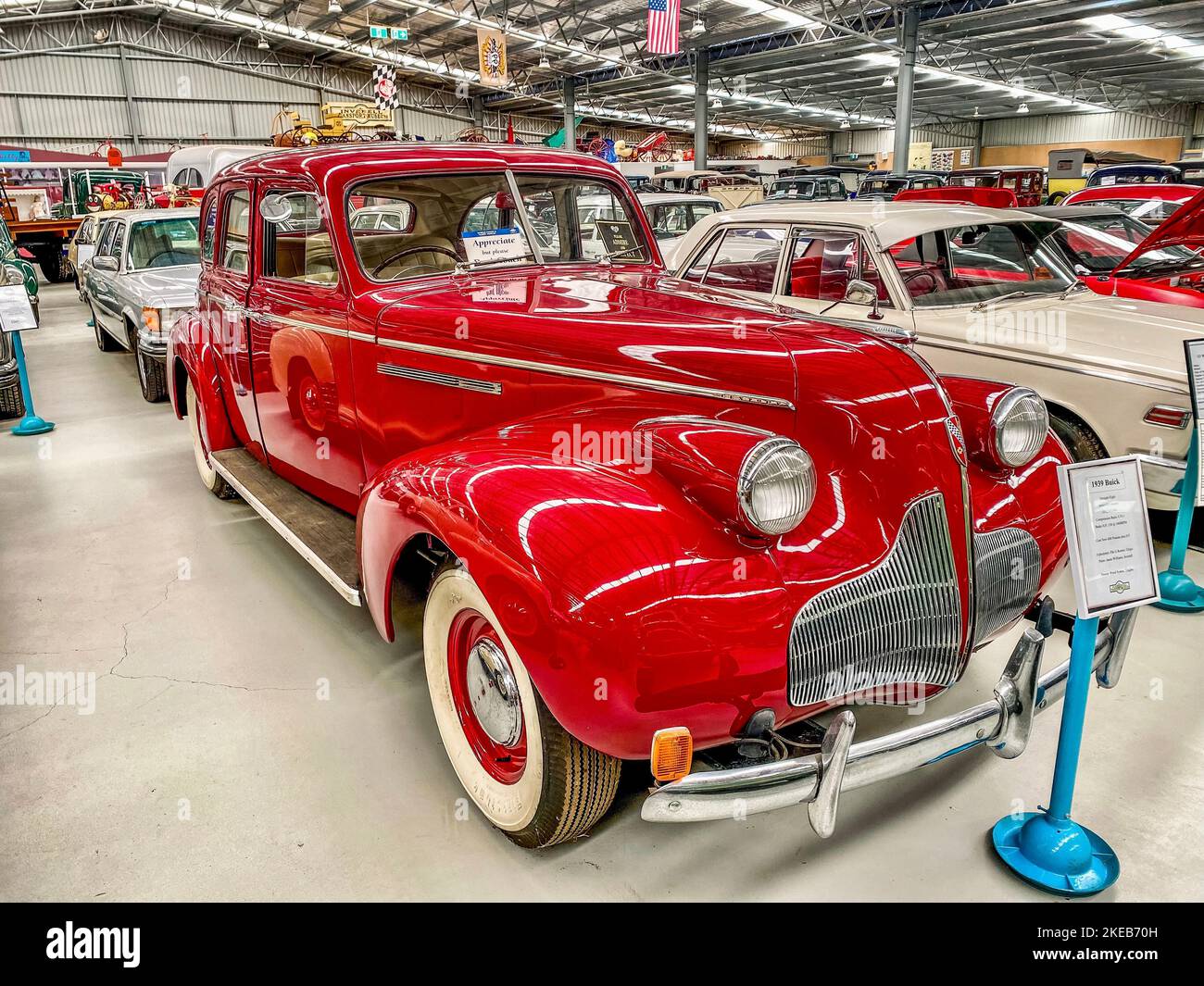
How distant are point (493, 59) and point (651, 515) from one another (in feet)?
59.6

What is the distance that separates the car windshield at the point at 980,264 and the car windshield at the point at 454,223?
220cm

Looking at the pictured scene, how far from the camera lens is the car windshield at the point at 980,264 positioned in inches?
185

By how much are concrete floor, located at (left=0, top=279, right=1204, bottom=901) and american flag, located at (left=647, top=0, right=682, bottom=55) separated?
39.9 ft

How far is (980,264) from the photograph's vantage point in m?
5.15

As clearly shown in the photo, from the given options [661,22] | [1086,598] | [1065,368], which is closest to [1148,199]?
[1065,368]

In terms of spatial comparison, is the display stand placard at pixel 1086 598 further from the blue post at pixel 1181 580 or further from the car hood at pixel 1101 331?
the car hood at pixel 1101 331

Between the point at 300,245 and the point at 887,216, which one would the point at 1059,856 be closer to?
the point at 300,245

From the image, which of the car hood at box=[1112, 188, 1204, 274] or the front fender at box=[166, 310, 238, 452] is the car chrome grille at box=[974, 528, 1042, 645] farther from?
the car hood at box=[1112, 188, 1204, 274]

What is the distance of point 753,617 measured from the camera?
71.9 inches

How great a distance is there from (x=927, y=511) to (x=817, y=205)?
3616 mm

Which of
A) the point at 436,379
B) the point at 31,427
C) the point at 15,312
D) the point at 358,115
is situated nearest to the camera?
the point at 436,379

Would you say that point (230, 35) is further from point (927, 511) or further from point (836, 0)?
point (927, 511)

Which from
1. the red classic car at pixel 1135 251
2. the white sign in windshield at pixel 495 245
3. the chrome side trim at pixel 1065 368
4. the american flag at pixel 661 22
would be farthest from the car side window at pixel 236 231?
the american flag at pixel 661 22

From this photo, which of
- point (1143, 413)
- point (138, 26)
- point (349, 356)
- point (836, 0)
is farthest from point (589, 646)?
point (138, 26)
